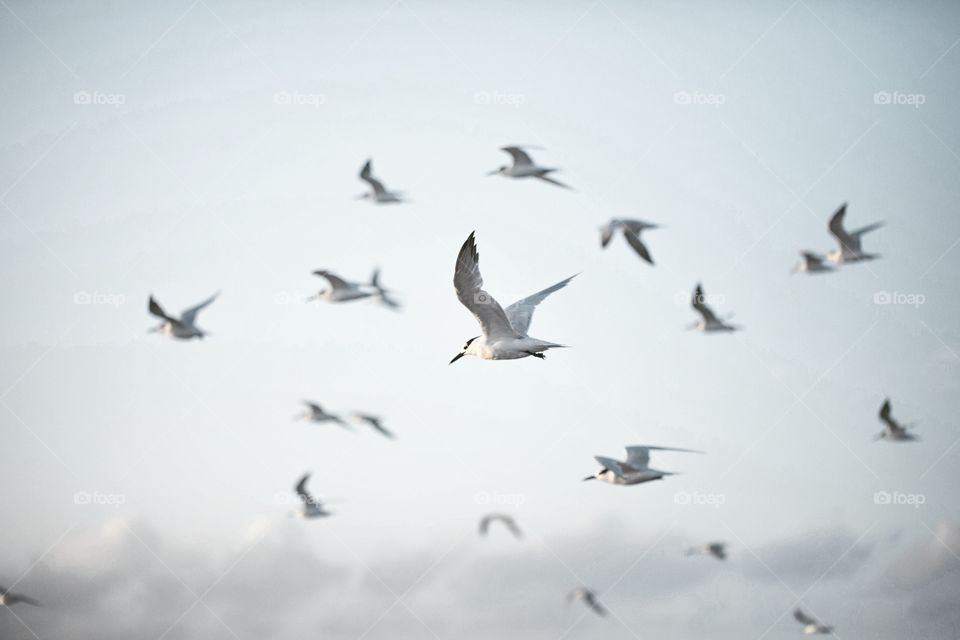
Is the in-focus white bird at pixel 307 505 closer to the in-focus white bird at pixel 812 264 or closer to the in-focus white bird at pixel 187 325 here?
the in-focus white bird at pixel 187 325

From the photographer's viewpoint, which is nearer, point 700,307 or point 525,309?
point 525,309

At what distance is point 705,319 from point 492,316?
52.2ft

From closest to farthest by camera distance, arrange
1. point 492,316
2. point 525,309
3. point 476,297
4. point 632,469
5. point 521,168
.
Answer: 1. point 476,297
2. point 492,316
3. point 525,309
4. point 632,469
5. point 521,168

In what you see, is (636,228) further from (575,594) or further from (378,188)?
(575,594)

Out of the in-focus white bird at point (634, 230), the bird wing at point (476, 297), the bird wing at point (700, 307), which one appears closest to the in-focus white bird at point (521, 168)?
the in-focus white bird at point (634, 230)

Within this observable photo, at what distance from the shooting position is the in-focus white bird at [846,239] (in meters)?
28.8

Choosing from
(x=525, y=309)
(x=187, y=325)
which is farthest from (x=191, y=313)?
(x=525, y=309)

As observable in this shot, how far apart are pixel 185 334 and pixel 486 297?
1582cm

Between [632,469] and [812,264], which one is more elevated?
[812,264]

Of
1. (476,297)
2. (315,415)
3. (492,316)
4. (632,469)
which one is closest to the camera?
(476,297)

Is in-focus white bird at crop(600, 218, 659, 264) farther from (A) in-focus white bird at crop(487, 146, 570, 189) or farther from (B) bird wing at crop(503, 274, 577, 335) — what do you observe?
(B) bird wing at crop(503, 274, 577, 335)

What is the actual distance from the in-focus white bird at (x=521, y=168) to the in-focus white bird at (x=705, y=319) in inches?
242

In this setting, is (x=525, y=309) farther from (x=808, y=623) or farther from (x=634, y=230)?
(x=808, y=623)

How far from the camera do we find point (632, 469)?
23609mm
